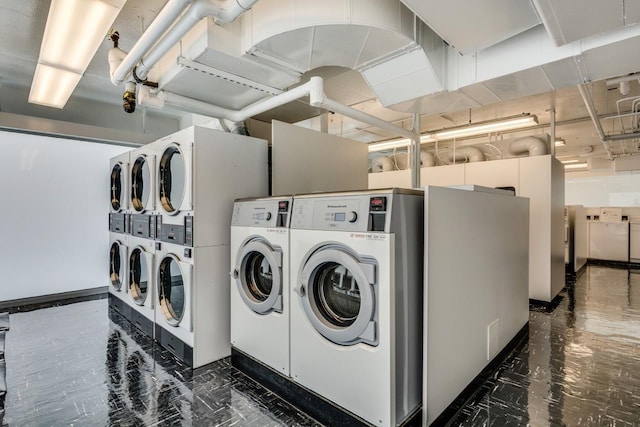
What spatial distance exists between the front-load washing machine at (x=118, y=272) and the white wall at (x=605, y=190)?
10.6m

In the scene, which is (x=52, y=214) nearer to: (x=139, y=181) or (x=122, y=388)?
(x=139, y=181)

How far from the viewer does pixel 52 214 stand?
4.46m

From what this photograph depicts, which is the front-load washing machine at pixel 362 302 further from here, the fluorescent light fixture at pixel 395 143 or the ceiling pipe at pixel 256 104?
the fluorescent light fixture at pixel 395 143

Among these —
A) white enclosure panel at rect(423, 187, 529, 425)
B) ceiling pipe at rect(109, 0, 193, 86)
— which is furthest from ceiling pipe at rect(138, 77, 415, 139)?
white enclosure panel at rect(423, 187, 529, 425)

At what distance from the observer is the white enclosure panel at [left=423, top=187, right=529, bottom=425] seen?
69.1 inches

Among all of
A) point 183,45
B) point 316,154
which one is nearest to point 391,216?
point 316,154

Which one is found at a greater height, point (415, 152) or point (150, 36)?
point (150, 36)

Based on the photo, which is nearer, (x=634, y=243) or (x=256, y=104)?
(x=256, y=104)

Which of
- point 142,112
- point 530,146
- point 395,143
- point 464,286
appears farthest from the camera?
point 395,143

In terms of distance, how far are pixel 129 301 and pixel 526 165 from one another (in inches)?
208

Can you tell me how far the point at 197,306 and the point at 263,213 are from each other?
94 centimetres

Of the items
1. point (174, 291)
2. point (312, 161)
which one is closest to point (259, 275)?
point (174, 291)

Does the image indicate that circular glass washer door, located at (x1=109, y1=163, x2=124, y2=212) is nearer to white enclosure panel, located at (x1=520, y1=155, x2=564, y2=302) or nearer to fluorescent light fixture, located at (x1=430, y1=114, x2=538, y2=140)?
fluorescent light fixture, located at (x1=430, y1=114, x2=538, y2=140)

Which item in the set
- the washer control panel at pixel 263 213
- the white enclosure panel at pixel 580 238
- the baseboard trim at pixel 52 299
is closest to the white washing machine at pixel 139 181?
the washer control panel at pixel 263 213
